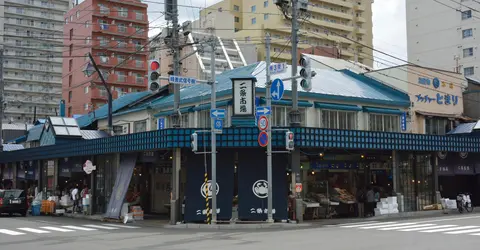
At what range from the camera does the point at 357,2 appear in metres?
97.1

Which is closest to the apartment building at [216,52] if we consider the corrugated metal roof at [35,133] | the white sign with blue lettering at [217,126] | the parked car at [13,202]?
the corrugated metal roof at [35,133]

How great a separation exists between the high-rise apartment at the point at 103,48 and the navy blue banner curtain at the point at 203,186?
5107cm

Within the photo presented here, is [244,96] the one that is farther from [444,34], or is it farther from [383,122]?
[444,34]

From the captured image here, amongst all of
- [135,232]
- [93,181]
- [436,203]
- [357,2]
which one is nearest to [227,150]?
[135,232]

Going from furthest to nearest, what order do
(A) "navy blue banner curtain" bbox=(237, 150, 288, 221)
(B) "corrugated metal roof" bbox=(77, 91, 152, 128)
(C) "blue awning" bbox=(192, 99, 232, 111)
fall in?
(B) "corrugated metal roof" bbox=(77, 91, 152, 128) → (C) "blue awning" bbox=(192, 99, 232, 111) → (A) "navy blue banner curtain" bbox=(237, 150, 288, 221)

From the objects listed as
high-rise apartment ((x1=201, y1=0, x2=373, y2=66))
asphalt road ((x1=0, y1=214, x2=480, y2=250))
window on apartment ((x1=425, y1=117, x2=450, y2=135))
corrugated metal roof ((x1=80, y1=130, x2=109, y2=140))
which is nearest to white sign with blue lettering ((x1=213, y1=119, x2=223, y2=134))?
asphalt road ((x1=0, y1=214, x2=480, y2=250))

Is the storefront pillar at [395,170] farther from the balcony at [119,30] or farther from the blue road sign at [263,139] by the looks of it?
the balcony at [119,30]

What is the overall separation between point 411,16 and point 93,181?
195ft

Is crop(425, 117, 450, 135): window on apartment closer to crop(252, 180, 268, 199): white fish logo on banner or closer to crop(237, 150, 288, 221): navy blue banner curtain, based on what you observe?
crop(237, 150, 288, 221): navy blue banner curtain

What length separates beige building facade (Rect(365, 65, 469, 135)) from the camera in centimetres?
3509

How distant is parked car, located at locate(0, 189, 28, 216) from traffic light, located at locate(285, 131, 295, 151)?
17815mm

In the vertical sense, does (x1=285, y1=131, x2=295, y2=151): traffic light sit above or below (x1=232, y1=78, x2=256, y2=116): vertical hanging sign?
below

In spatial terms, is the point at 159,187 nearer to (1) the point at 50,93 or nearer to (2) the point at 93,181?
(2) the point at 93,181

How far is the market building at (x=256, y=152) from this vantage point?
25.8m
